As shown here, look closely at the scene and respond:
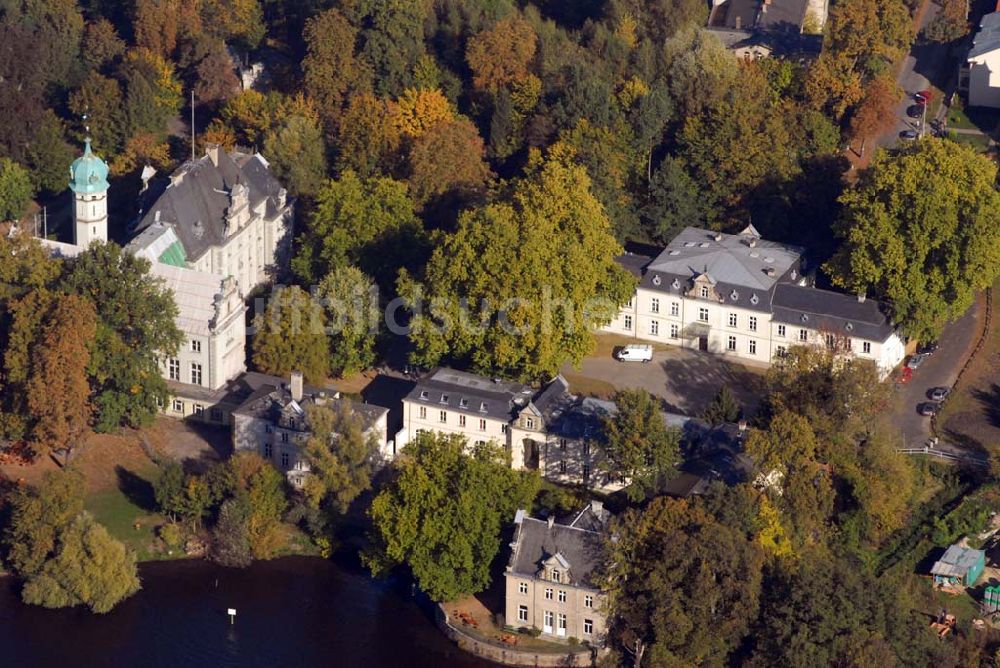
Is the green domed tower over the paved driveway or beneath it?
over

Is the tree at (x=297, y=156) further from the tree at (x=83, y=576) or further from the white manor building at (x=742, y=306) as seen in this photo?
the tree at (x=83, y=576)

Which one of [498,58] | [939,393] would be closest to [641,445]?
[939,393]

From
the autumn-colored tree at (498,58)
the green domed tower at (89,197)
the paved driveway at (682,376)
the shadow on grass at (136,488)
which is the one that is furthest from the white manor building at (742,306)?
the green domed tower at (89,197)

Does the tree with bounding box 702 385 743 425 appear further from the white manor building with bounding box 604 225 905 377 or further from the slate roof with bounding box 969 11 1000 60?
the slate roof with bounding box 969 11 1000 60

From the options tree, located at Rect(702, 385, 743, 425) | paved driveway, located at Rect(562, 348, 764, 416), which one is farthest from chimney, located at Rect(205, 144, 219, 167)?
tree, located at Rect(702, 385, 743, 425)

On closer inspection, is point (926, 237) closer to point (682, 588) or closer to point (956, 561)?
point (956, 561)

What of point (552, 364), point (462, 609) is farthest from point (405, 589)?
point (552, 364)

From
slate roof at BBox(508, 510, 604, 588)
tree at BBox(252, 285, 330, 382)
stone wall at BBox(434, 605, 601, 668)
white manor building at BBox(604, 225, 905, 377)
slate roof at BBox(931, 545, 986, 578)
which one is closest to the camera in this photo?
stone wall at BBox(434, 605, 601, 668)
